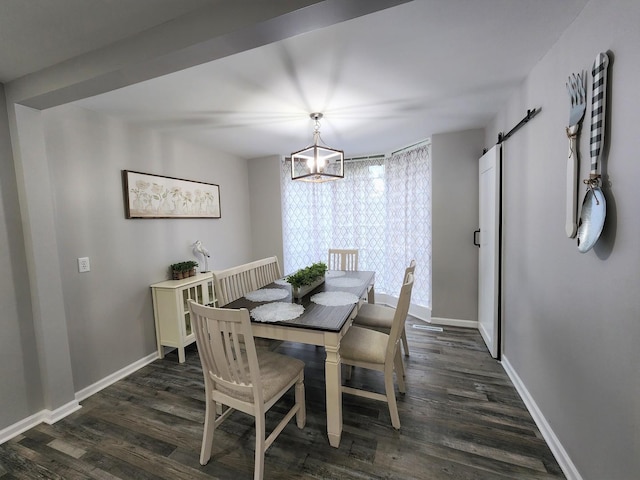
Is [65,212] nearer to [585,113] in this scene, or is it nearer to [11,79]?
[11,79]

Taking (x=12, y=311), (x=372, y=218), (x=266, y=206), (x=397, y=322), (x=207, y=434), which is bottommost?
(x=207, y=434)

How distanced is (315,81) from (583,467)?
2.60m

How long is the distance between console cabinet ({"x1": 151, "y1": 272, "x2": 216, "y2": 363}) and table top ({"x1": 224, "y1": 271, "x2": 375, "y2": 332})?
92cm

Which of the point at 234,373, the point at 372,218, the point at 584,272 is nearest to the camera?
the point at 584,272

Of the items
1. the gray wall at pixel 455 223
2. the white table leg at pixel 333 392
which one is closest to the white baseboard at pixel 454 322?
the gray wall at pixel 455 223

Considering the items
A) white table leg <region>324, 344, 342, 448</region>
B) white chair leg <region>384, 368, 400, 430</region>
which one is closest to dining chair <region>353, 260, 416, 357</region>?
white chair leg <region>384, 368, 400, 430</region>

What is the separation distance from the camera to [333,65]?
5.36ft

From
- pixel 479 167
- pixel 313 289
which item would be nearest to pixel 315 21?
pixel 313 289

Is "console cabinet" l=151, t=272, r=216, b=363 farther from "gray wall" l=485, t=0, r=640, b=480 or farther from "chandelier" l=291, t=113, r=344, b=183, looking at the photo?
"gray wall" l=485, t=0, r=640, b=480

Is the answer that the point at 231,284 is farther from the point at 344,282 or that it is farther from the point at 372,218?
the point at 372,218

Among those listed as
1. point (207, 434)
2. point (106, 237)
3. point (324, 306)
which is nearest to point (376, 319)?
point (324, 306)

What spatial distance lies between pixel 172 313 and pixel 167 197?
3.98 ft

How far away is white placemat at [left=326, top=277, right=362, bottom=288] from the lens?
92.0 inches

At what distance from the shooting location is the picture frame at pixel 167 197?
2.44 meters
